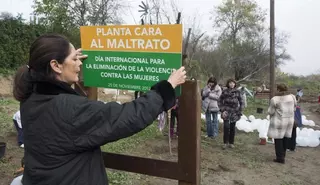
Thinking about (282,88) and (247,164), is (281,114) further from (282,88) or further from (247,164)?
(247,164)

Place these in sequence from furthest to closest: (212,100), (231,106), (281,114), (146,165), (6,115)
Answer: (6,115) < (212,100) < (231,106) < (281,114) < (146,165)

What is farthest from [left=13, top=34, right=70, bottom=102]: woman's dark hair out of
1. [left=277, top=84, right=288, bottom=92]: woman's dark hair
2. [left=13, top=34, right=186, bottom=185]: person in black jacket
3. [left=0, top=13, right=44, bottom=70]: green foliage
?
[left=0, top=13, right=44, bottom=70]: green foliage

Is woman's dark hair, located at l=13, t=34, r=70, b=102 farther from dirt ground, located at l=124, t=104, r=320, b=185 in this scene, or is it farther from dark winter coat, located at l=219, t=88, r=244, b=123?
dark winter coat, located at l=219, t=88, r=244, b=123

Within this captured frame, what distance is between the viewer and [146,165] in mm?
2229

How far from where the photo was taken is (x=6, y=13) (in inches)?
616

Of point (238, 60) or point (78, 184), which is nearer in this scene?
point (78, 184)

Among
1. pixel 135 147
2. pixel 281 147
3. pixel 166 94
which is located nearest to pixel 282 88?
pixel 281 147

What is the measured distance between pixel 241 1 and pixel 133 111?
4006 cm

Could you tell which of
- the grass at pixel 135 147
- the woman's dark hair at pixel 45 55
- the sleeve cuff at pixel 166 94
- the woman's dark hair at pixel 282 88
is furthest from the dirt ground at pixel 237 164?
the woman's dark hair at pixel 45 55

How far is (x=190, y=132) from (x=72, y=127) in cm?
93

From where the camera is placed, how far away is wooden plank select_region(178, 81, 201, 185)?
6.73ft

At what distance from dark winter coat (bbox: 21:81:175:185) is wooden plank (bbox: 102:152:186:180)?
2.25 feet

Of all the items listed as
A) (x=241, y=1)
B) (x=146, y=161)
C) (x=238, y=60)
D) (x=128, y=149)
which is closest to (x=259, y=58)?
(x=238, y=60)

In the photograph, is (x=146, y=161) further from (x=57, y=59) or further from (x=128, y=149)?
(x=128, y=149)
